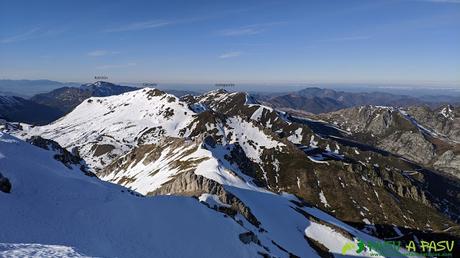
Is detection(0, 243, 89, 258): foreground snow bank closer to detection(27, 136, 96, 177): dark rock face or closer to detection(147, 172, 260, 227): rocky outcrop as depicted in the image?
detection(27, 136, 96, 177): dark rock face

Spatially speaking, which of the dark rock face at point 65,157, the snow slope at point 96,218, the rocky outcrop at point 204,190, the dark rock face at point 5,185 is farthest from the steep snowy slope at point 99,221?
the dark rock face at point 65,157

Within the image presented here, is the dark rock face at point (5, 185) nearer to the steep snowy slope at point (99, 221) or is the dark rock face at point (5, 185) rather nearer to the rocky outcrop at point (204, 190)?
the steep snowy slope at point (99, 221)

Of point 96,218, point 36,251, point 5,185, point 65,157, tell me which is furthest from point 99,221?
point 65,157

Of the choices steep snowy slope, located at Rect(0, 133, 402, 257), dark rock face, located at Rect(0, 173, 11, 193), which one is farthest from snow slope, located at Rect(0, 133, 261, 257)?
dark rock face, located at Rect(0, 173, 11, 193)

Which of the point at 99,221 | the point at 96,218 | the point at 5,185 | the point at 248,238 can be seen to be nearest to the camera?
the point at 5,185

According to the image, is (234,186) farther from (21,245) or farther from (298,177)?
(298,177)

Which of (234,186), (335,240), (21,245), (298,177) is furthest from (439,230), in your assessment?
(21,245)

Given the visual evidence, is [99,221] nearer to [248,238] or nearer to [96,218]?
[96,218]

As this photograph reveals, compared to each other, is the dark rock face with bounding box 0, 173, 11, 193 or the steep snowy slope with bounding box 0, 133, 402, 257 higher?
the dark rock face with bounding box 0, 173, 11, 193
